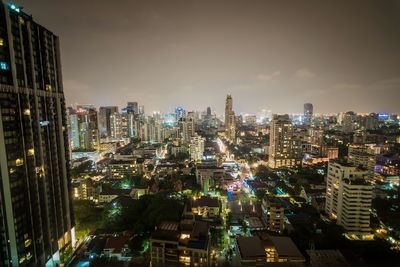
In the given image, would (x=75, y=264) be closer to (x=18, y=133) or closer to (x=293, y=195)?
(x=18, y=133)

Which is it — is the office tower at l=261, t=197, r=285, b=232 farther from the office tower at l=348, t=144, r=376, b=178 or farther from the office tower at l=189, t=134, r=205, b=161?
the office tower at l=189, t=134, r=205, b=161

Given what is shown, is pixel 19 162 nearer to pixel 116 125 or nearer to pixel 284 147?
pixel 284 147

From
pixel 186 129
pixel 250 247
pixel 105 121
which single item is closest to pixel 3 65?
pixel 250 247

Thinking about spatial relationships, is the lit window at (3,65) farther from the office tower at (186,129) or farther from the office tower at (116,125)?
the office tower at (116,125)

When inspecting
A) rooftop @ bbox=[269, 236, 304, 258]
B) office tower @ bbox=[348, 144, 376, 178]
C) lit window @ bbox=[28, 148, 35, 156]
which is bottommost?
rooftop @ bbox=[269, 236, 304, 258]

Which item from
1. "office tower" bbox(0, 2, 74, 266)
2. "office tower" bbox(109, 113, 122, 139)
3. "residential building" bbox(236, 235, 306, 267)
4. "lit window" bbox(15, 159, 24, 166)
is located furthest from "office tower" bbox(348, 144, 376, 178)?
"office tower" bbox(109, 113, 122, 139)
